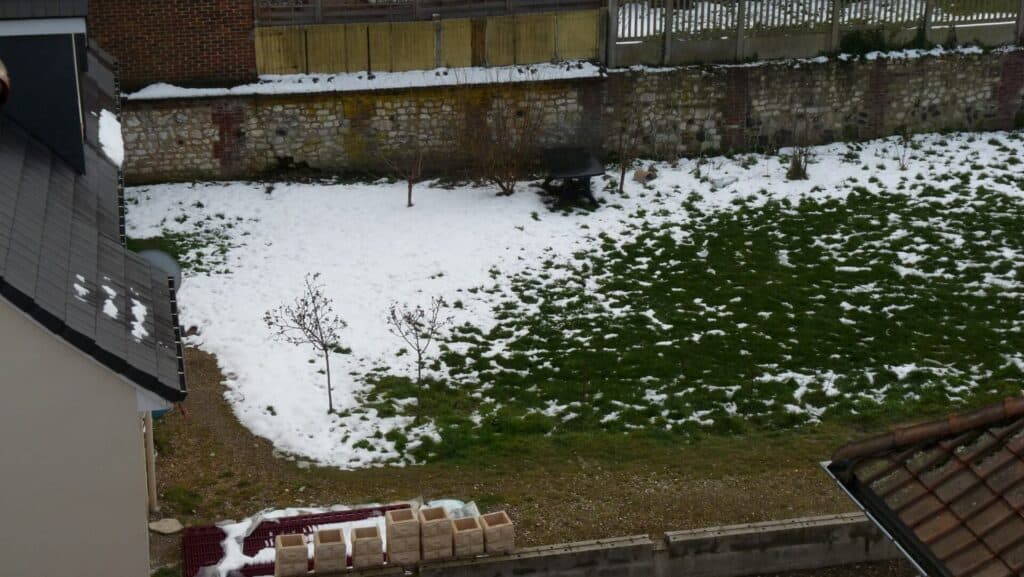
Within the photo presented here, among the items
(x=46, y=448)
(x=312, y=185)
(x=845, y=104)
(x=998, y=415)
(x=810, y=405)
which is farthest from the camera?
(x=845, y=104)

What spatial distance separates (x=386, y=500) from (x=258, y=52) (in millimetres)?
8776

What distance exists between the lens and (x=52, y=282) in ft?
24.5

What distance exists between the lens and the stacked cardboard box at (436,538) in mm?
9266

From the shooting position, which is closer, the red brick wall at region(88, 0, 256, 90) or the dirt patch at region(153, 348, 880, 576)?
Result: the dirt patch at region(153, 348, 880, 576)

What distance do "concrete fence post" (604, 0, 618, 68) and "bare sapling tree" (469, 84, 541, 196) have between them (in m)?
1.32

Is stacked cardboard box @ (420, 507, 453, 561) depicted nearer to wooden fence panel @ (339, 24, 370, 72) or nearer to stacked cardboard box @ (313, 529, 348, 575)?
stacked cardboard box @ (313, 529, 348, 575)

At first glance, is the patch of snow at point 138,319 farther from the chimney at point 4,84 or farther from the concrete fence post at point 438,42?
the concrete fence post at point 438,42

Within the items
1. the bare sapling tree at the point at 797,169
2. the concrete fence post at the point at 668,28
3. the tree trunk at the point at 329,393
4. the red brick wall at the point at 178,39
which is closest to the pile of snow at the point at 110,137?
the tree trunk at the point at 329,393

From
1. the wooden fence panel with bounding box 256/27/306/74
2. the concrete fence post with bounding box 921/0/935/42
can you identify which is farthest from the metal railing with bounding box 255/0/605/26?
the concrete fence post with bounding box 921/0/935/42

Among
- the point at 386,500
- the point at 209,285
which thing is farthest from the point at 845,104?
the point at 386,500

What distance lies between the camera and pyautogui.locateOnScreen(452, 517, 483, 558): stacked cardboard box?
9.31 m

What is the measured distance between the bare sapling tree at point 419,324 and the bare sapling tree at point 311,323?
1.89 ft

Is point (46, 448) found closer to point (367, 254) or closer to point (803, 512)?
point (803, 512)

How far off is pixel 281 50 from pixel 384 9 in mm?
1508
